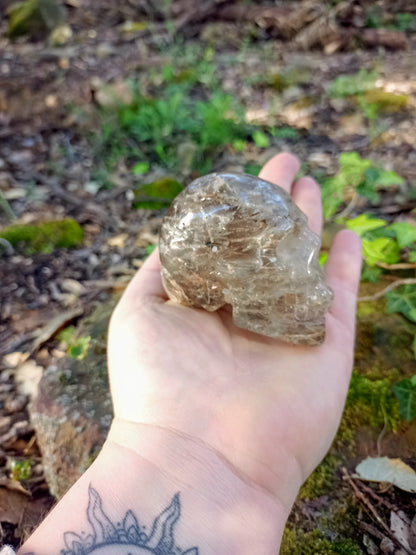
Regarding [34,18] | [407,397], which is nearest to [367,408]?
[407,397]

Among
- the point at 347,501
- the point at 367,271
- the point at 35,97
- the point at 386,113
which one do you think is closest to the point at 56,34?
the point at 35,97

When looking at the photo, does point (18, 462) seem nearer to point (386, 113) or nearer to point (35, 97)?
point (35, 97)

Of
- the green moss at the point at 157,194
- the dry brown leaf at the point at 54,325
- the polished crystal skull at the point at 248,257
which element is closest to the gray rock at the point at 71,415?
the dry brown leaf at the point at 54,325

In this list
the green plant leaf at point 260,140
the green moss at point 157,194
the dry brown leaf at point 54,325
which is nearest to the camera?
the dry brown leaf at point 54,325

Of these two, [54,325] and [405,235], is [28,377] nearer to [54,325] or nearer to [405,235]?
[54,325]

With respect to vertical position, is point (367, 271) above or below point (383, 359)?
above

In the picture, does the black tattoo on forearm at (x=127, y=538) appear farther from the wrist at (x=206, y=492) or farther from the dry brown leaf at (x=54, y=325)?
the dry brown leaf at (x=54, y=325)

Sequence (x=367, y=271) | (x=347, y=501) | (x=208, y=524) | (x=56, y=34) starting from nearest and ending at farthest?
(x=208, y=524) < (x=347, y=501) < (x=367, y=271) < (x=56, y=34)

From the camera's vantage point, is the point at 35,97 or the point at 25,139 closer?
the point at 25,139
